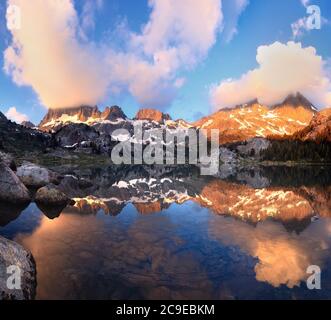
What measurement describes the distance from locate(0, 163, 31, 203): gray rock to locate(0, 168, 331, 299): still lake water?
3249 mm

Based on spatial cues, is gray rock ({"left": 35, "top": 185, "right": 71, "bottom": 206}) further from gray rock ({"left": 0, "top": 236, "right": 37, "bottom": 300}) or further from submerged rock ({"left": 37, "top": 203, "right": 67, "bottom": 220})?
gray rock ({"left": 0, "top": 236, "right": 37, "bottom": 300})

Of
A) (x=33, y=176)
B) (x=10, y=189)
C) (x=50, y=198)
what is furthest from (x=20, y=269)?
(x=33, y=176)

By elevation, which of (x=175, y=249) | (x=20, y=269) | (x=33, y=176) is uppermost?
(x=33, y=176)

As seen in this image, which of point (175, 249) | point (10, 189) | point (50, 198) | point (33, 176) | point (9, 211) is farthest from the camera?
point (33, 176)

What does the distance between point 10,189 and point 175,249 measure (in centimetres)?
2480

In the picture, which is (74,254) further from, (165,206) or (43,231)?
(165,206)

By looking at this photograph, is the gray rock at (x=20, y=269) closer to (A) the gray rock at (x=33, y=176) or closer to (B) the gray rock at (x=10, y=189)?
(B) the gray rock at (x=10, y=189)

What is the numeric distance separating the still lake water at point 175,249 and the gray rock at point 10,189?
3249 mm

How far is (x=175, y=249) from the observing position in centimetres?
2309

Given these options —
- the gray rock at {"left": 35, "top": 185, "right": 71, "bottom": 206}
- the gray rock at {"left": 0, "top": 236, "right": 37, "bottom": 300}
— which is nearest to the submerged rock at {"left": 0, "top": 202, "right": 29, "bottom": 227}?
the gray rock at {"left": 35, "top": 185, "right": 71, "bottom": 206}

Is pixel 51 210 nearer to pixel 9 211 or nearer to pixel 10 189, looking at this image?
pixel 9 211

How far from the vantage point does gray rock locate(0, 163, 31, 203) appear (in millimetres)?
38031
